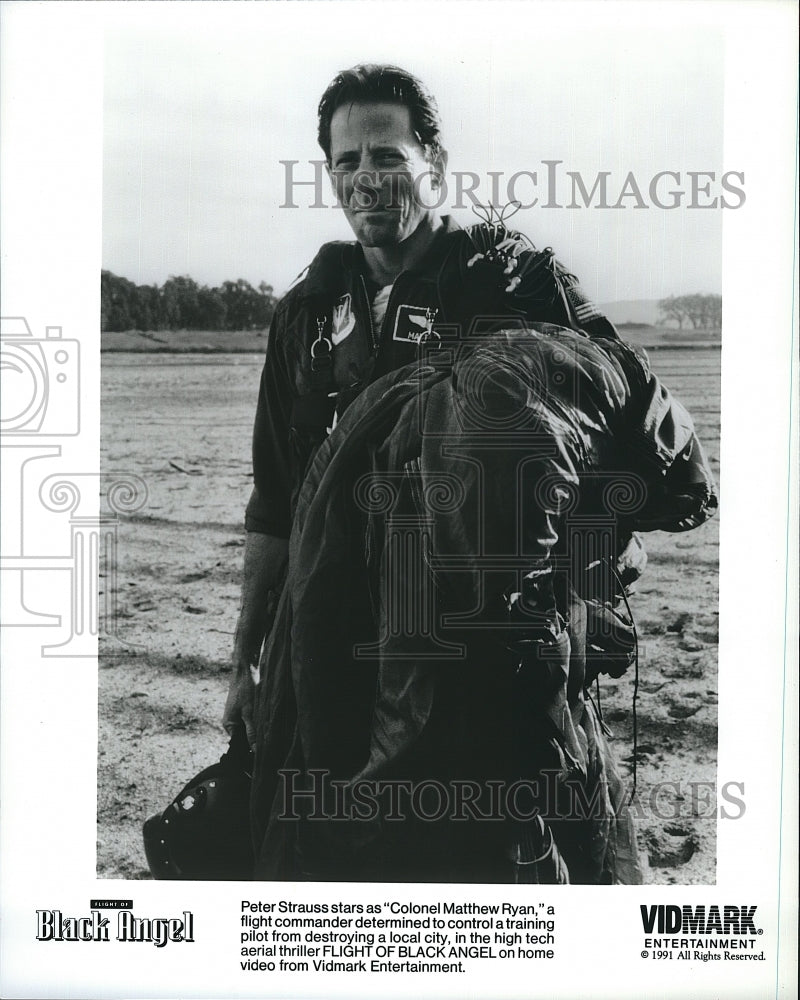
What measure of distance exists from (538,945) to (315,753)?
72 centimetres

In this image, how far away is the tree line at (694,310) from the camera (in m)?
2.56

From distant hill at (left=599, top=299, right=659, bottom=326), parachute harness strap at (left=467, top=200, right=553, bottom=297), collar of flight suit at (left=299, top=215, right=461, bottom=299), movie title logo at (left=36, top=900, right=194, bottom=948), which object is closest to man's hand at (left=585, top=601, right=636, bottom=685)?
distant hill at (left=599, top=299, right=659, bottom=326)

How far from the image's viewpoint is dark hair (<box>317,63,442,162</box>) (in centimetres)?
257

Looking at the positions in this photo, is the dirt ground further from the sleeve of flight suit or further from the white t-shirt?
the white t-shirt

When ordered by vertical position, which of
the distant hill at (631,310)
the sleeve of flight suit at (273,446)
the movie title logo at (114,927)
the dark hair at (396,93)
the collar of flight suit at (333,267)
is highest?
the dark hair at (396,93)

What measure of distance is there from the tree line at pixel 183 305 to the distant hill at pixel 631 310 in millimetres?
839

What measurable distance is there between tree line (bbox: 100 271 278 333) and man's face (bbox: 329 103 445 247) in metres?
0.33

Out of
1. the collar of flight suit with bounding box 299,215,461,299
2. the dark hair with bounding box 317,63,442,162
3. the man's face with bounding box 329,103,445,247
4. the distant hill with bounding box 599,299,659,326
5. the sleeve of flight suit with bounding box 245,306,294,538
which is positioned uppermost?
the dark hair with bounding box 317,63,442,162

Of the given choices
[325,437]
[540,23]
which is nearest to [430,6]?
[540,23]

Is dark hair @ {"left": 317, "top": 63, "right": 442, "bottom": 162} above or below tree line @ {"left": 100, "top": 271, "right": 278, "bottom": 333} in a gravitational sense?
above

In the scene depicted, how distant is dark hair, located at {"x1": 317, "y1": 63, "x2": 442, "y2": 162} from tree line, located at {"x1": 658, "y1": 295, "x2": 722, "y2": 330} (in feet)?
2.27

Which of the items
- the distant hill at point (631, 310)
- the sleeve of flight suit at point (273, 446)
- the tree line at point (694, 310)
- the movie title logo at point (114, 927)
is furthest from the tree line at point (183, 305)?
the movie title logo at point (114, 927)

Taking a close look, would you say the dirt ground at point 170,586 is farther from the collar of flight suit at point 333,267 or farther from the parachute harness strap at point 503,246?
the parachute harness strap at point 503,246

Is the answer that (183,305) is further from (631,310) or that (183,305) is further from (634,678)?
(634,678)
